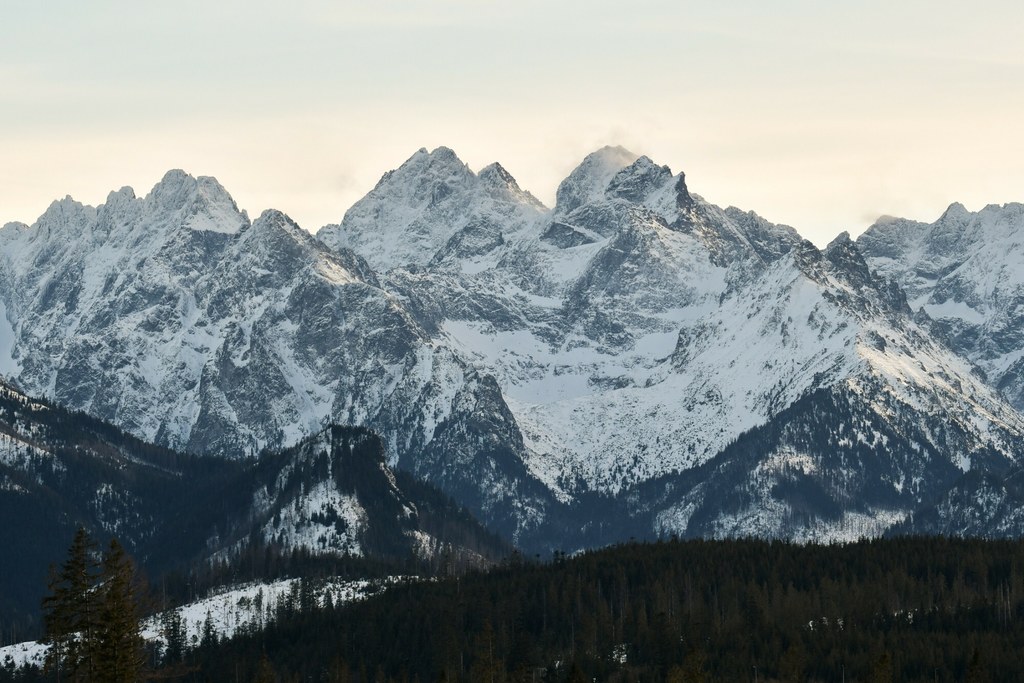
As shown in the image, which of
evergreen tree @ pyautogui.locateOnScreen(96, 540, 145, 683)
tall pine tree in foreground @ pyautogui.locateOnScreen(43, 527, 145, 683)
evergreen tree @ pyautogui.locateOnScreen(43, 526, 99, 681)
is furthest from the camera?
evergreen tree @ pyautogui.locateOnScreen(43, 526, 99, 681)

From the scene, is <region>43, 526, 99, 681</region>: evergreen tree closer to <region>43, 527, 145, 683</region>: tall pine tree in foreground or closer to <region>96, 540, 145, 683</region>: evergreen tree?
<region>43, 527, 145, 683</region>: tall pine tree in foreground

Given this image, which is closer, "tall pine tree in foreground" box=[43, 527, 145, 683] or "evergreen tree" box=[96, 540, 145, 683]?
"evergreen tree" box=[96, 540, 145, 683]

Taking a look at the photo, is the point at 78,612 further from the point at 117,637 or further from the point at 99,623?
the point at 117,637

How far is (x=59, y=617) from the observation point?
6978 inches

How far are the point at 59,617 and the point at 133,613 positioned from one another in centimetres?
613

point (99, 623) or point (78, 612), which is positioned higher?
point (78, 612)

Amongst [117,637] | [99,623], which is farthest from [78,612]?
[117,637]

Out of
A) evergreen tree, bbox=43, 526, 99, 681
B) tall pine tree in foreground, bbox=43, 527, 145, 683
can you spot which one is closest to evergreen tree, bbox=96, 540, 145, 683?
tall pine tree in foreground, bbox=43, 527, 145, 683

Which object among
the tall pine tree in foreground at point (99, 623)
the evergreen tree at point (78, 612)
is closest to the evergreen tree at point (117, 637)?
the tall pine tree in foreground at point (99, 623)

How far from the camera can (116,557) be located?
594ft

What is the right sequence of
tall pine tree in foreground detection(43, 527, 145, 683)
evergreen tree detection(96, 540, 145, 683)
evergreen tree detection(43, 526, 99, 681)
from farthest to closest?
evergreen tree detection(43, 526, 99, 681)
tall pine tree in foreground detection(43, 527, 145, 683)
evergreen tree detection(96, 540, 145, 683)

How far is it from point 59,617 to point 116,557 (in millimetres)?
7218

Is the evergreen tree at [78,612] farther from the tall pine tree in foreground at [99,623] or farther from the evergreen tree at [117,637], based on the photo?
the evergreen tree at [117,637]

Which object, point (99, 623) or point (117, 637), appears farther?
point (99, 623)
